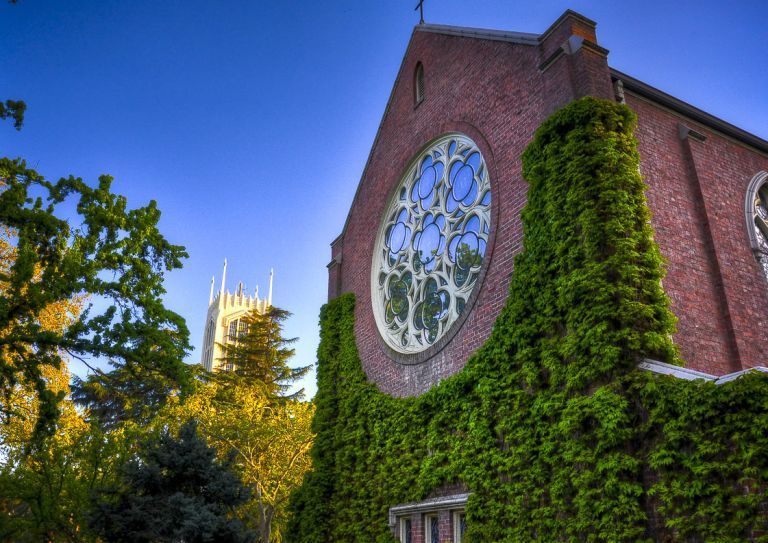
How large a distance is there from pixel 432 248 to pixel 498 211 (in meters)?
2.66

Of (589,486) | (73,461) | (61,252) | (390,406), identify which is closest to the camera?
(589,486)

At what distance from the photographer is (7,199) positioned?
988cm

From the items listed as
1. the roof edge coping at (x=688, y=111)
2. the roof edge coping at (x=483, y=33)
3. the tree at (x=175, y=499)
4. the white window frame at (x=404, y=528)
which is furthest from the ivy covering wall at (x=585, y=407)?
the tree at (x=175, y=499)

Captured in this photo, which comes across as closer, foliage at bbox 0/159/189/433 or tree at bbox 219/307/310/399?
foliage at bbox 0/159/189/433

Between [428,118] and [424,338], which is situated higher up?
[428,118]

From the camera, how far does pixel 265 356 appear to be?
127ft

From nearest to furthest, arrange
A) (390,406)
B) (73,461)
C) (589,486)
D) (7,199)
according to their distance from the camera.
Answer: (589,486)
(7,199)
(390,406)
(73,461)

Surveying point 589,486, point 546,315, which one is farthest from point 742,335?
point 589,486

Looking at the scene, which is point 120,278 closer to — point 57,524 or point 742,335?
point 57,524

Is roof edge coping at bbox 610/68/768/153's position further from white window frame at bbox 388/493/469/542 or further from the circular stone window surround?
white window frame at bbox 388/493/469/542

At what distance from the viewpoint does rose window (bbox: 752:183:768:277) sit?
11.5 metres

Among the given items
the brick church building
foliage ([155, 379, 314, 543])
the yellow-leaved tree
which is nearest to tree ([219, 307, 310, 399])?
foliage ([155, 379, 314, 543])

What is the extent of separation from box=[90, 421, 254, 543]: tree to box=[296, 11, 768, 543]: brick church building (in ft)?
11.3

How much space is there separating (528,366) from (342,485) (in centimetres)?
671
